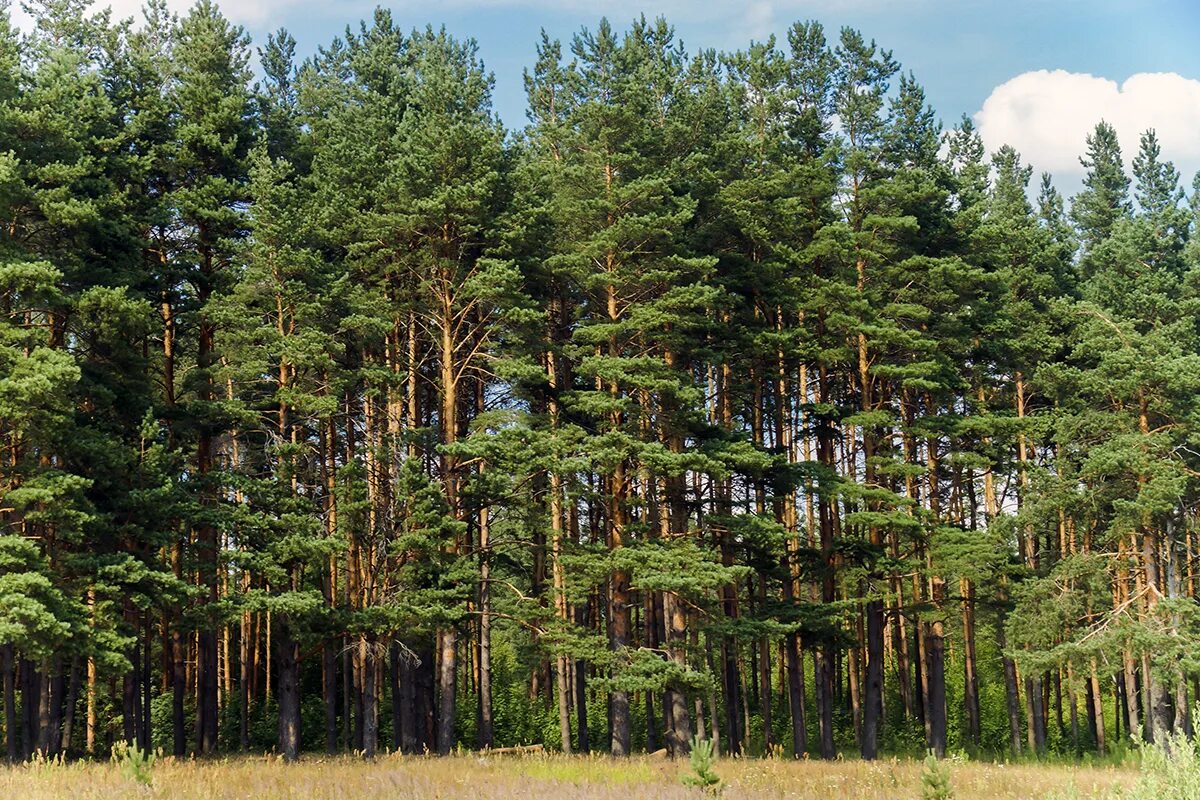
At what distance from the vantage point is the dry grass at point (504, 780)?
44.4 feet

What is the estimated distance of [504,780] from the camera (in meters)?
16.2

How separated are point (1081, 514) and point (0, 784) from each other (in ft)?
95.3

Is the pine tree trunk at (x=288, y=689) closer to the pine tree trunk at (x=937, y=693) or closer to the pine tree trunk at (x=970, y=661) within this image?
the pine tree trunk at (x=937, y=693)

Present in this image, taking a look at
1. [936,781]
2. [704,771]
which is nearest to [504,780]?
[704,771]

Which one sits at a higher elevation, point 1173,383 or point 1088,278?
point 1088,278

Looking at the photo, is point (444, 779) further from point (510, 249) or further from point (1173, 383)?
point (1173, 383)

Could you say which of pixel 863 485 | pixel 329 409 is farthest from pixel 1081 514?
pixel 329 409

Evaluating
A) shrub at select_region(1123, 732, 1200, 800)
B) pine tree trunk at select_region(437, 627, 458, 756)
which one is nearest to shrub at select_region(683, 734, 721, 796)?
shrub at select_region(1123, 732, 1200, 800)

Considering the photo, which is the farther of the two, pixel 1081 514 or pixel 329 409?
pixel 1081 514

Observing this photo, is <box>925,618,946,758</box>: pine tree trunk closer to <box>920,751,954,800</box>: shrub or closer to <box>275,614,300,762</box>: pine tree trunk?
<box>275,614,300,762</box>: pine tree trunk

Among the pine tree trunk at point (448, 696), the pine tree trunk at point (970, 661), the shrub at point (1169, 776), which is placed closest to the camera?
the shrub at point (1169, 776)

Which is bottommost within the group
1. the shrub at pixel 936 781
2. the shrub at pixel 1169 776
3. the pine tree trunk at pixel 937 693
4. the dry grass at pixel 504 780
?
the pine tree trunk at pixel 937 693

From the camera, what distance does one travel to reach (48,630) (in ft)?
64.7

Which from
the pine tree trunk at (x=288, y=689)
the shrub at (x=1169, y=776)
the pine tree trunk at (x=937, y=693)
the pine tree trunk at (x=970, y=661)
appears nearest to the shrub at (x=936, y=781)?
the shrub at (x=1169, y=776)
